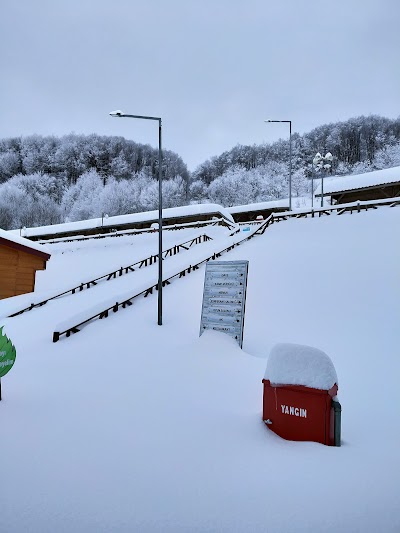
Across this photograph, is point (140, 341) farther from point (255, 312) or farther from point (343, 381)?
point (343, 381)

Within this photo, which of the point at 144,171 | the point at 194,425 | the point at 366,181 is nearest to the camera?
the point at 194,425

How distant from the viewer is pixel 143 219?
39.7 meters

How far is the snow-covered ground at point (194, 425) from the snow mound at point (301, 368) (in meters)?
0.77

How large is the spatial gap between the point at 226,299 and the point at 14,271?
5608 mm

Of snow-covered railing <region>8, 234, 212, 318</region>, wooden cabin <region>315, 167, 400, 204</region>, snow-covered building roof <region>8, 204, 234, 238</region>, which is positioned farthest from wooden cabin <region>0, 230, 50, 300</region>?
wooden cabin <region>315, 167, 400, 204</region>

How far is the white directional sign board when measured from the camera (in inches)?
369

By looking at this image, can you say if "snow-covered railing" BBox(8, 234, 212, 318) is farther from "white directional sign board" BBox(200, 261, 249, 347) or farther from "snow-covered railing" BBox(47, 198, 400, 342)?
"white directional sign board" BBox(200, 261, 249, 347)

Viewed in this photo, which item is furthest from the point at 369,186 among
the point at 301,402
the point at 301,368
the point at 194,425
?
the point at 194,425

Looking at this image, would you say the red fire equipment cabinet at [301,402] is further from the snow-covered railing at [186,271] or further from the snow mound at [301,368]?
the snow-covered railing at [186,271]

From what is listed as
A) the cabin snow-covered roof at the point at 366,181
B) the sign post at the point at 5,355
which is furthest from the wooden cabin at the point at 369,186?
the sign post at the point at 5,355

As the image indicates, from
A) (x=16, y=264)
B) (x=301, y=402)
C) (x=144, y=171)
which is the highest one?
(x=144, y=171)

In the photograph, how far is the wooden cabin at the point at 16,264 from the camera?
5.51m

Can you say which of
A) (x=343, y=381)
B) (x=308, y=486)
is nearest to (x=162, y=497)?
(x=308, y=486)

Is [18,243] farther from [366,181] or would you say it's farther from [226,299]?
[366,181]
